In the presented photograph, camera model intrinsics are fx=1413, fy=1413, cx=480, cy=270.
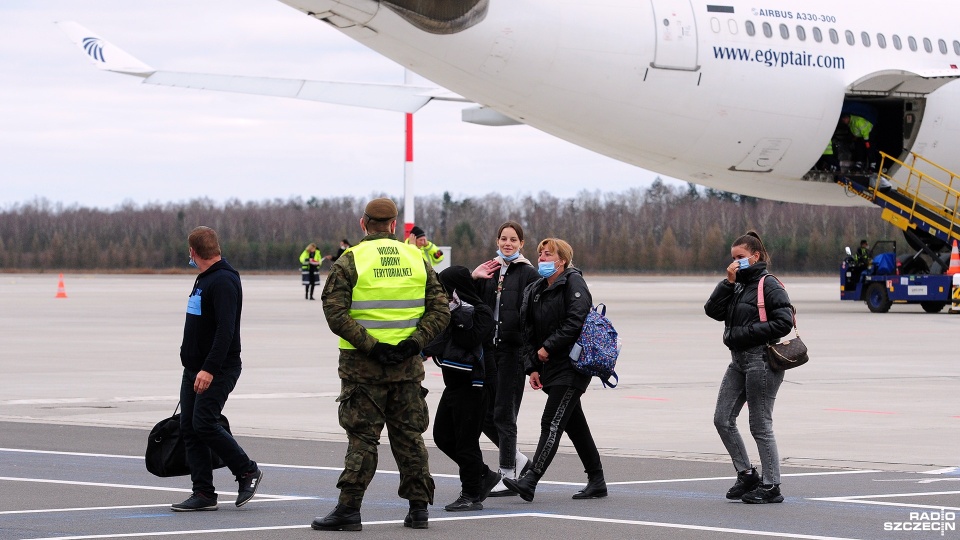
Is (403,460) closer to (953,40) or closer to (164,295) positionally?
(953,40)

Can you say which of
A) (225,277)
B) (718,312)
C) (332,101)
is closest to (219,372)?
(225,277)

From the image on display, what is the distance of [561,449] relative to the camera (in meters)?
12.0

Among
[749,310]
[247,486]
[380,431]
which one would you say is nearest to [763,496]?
[749,310]

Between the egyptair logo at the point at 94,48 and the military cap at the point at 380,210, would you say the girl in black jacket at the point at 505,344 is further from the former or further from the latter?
the egyptair logo at the point at 94,48

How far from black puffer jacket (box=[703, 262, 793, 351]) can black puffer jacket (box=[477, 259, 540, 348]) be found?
1275mm

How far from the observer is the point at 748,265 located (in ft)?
31.8

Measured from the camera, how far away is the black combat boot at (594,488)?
30.7ft

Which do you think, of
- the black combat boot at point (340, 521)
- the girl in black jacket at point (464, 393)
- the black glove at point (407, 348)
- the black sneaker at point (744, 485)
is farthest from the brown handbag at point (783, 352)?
the black combat boot at point (340, 521)

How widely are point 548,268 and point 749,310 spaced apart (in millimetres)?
1422

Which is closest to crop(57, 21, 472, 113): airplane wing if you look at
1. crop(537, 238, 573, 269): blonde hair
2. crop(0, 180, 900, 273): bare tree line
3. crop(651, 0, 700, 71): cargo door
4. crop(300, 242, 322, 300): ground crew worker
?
crop(651, 0, 700, 71): cargo door

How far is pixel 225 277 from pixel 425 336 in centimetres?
163

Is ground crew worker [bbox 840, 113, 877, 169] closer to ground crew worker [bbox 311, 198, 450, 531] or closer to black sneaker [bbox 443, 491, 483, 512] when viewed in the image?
black sneaker [bbox 443, 491, 483, 512]

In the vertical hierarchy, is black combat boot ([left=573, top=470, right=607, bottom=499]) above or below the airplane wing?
below

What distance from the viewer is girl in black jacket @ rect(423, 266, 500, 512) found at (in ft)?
29.8
